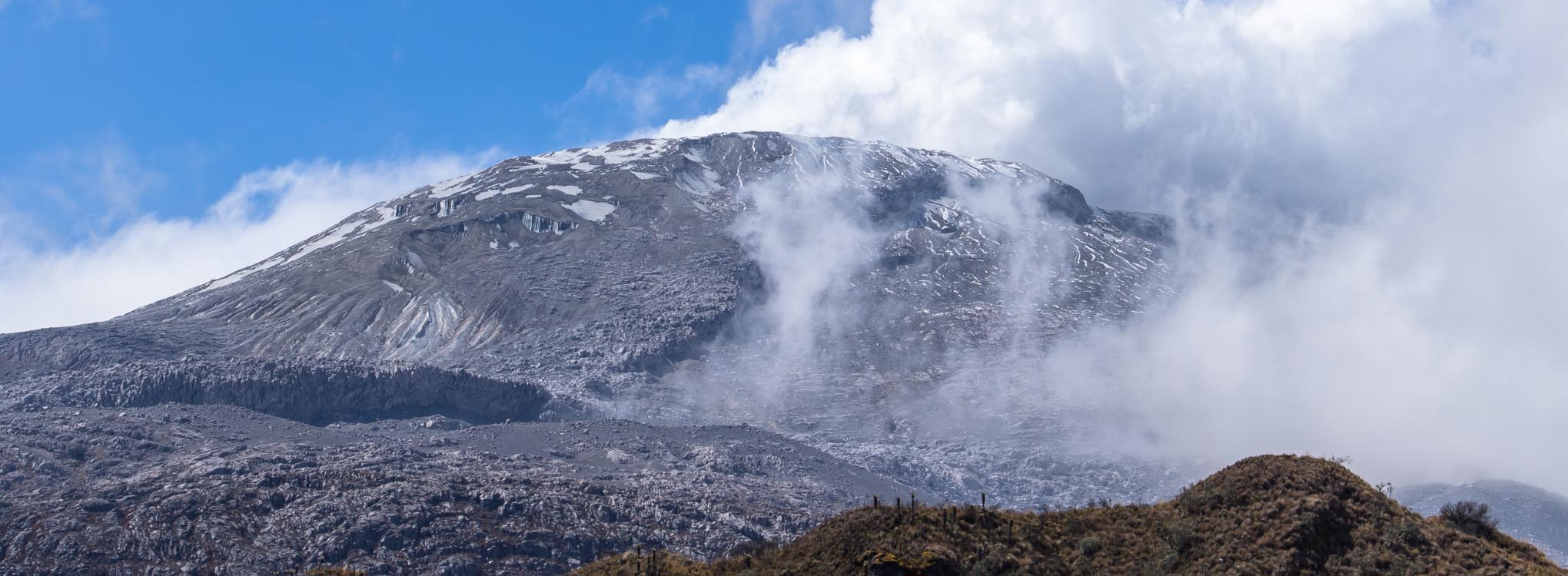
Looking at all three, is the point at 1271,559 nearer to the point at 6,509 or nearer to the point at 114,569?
the point at 114,569

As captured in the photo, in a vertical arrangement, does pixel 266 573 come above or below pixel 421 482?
below

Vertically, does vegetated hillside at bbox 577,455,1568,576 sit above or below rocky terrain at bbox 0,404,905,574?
below

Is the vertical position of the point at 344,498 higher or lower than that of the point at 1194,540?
higher

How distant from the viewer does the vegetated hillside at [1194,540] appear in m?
52.6

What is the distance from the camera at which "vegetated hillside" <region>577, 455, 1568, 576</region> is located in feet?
173

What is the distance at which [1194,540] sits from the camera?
55.4 meters

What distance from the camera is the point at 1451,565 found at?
51.9 m

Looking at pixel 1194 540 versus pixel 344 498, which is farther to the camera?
pixel 344 498

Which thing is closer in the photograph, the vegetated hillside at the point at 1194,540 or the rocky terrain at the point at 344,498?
the vegetated hillside at the point at 1194,540

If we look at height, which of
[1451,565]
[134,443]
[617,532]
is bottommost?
[1451,565]

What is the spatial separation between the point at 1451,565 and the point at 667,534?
98.3 metres

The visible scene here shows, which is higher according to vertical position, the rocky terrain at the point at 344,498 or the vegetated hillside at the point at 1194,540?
the rocky terrain at the point at 344,498

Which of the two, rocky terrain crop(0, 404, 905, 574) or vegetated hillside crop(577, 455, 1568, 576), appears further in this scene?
rocky terrain crop(0, 404, 905, 574)

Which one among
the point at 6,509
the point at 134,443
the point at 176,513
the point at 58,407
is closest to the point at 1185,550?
the point at 176,513
